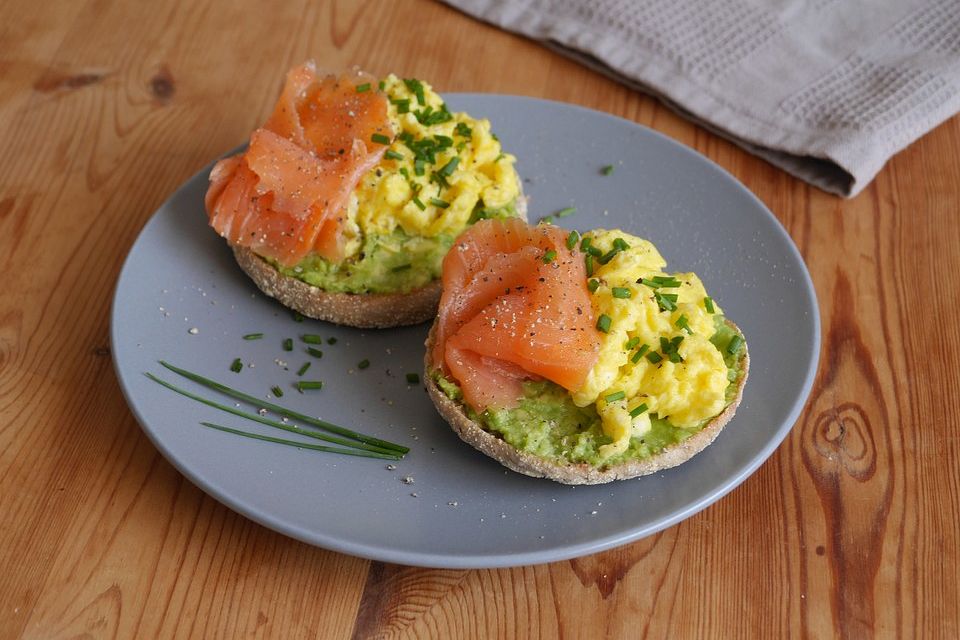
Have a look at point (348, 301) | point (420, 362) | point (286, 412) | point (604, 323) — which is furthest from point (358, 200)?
point (604, 323)

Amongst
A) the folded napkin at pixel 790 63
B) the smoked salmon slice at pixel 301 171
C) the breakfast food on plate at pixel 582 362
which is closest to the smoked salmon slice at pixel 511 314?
the breakfast food on plate at pixel 582 362

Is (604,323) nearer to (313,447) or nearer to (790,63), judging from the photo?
(313,447)

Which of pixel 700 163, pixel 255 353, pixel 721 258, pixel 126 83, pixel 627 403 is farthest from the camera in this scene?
pixel 126 83

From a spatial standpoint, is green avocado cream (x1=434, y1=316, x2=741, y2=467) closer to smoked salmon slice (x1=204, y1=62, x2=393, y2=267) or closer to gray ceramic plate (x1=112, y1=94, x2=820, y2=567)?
gray ceramic plate (x1=112, y1=94, x2=820, y2=567)

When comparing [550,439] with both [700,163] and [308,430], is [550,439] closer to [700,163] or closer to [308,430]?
[308,430]

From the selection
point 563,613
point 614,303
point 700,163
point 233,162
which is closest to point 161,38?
Result: point 233,162

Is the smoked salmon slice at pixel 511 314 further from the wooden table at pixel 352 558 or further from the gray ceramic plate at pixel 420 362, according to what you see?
the wooden table at pixel 352 558

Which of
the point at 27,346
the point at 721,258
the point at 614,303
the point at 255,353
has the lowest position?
the point at 27,346
